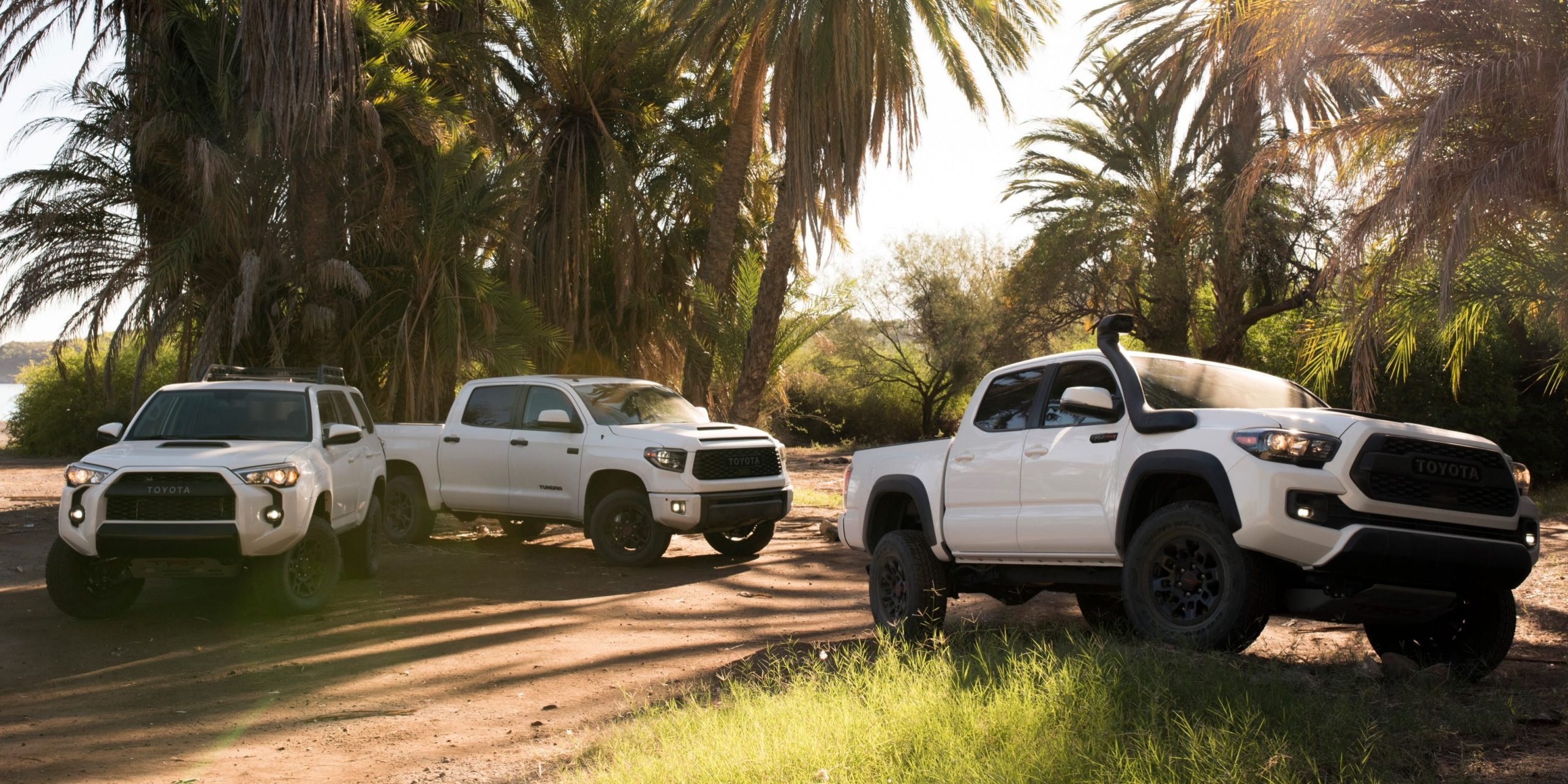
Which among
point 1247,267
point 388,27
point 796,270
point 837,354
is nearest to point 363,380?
point 388,27

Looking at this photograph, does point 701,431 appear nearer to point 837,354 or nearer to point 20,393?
point 20,393

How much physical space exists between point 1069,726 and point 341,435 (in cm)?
742

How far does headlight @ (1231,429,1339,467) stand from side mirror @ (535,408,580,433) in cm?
879

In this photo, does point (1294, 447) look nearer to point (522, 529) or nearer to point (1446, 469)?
point (1446, 469)

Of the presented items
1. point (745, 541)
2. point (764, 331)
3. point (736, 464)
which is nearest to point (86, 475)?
point (736, 464)

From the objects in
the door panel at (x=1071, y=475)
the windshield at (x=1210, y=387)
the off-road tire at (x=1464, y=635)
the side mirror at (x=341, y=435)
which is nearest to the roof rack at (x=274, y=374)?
the side mirror at (x=341, y=435)

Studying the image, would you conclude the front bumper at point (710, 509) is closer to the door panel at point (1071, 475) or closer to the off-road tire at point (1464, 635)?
the door panel at point (1071, 475)

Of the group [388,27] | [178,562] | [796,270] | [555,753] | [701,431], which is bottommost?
[555,753]

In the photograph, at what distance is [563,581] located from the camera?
490 inches

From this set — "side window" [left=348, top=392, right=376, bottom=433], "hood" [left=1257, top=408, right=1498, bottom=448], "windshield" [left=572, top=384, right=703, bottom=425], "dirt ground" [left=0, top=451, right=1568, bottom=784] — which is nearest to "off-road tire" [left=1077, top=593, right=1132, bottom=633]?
"dirt ground" [left=0, top=451, right=1568, bottom=784]

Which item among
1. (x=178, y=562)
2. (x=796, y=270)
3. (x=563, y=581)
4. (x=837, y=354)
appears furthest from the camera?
(x=837, y=354)

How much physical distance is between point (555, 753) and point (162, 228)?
16.7m

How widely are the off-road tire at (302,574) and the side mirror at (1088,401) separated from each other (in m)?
6.12

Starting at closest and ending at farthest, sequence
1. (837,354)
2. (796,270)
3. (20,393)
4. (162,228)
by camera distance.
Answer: (162,228)
(796,270)
(20,393)
(837,354)
